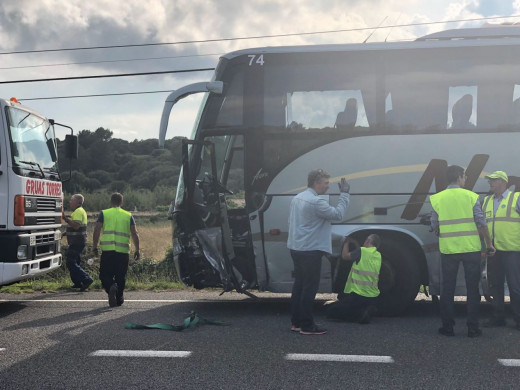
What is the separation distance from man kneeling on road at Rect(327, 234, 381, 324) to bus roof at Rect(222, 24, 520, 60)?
2577mm

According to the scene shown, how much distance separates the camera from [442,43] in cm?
819

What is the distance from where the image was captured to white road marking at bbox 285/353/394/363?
18.1 ft

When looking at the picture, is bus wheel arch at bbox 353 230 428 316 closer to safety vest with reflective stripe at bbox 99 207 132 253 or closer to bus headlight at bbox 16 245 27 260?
safety vest with reflective stripe at bbox 99 207 132 253

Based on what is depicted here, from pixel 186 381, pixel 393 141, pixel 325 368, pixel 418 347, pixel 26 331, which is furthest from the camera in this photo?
pixel 393 141

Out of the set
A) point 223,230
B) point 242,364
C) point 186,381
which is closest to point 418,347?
point 242,364

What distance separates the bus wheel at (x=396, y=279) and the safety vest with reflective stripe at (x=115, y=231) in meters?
3.72

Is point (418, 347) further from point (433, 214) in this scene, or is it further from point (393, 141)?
point (393, 141)

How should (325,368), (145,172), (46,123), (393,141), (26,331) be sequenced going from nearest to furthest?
(325,368)
(26,331)
(393,141)
(46,123)
(145,172)

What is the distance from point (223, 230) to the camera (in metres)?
8.27

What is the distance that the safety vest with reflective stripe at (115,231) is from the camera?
8.91 metres

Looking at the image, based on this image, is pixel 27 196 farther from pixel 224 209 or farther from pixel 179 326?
pixel 179 326

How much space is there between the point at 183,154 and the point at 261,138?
1.07 meters

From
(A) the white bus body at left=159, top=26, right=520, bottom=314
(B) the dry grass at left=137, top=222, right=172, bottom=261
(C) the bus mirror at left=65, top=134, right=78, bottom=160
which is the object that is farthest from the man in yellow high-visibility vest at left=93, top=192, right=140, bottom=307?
(B) the dry grass at left=137, top=222, right=172, bottom=261

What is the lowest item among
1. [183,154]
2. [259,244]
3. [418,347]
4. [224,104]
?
[418,347]
